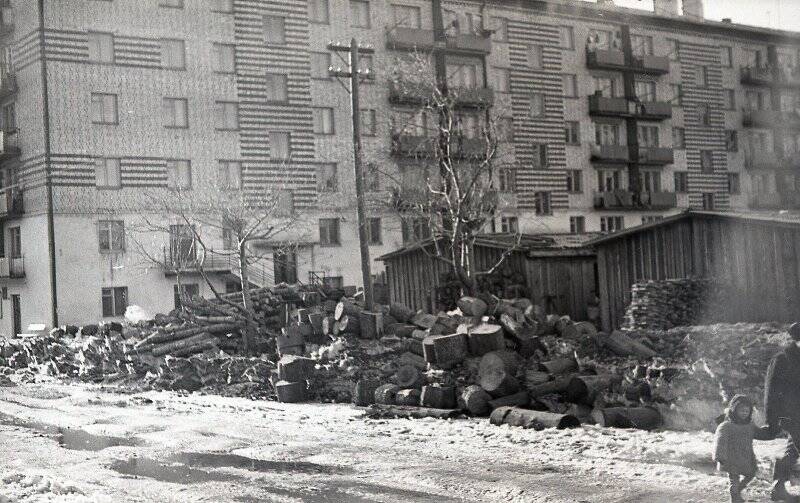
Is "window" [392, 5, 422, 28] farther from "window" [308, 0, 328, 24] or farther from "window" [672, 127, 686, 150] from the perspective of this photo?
"window" [672, 127, 686, 150]

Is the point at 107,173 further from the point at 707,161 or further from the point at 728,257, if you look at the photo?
the point at 707,161

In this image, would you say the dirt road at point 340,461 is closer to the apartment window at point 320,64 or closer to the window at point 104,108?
the window at point 104,108

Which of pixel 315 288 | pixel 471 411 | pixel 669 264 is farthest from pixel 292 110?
pixel 471 411

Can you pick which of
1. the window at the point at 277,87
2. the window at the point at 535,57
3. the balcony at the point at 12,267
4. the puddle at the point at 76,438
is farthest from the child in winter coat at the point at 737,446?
the window at the point at 535,57

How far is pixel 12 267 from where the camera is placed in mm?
40031

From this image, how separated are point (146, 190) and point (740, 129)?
3333 centimetres

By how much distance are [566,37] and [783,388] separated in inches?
1778

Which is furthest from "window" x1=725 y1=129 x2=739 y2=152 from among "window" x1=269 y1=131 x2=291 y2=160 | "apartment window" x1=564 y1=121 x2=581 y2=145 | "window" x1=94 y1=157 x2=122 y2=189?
"apartment window" x1=564 y1=121 x2=581 y2=145

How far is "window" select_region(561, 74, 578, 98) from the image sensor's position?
51.7 metres

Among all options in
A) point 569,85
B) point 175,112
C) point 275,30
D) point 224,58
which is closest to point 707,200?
point 569,85

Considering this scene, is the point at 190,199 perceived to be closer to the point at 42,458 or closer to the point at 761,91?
the point at 42,458

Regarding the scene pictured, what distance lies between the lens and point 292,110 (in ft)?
146

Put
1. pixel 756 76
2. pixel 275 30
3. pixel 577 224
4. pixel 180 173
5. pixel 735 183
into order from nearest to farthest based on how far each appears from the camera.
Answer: pixel 756 76
pixel 735 183
pixel 180 173
pixel 275 30
pixel 577 224

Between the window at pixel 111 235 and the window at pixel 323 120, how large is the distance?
10978 millimetres
